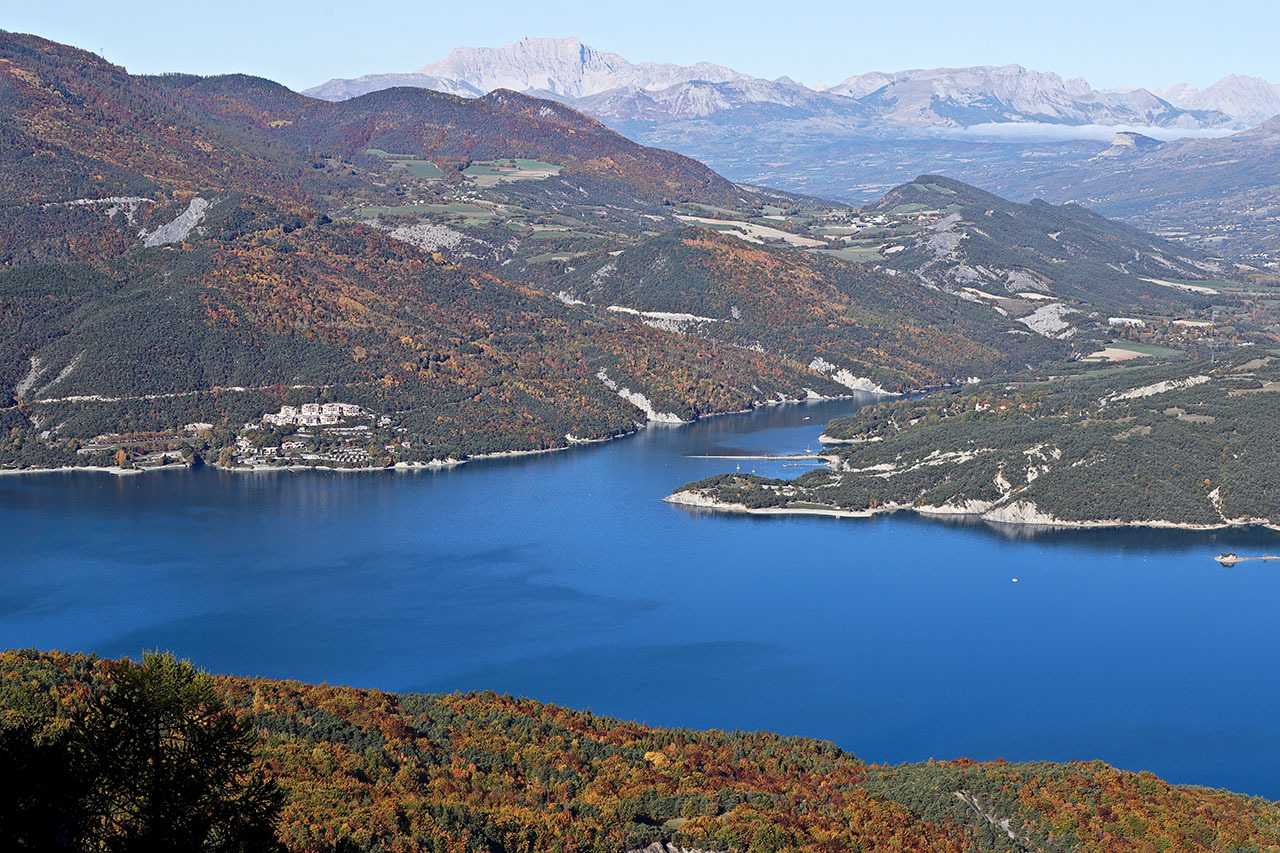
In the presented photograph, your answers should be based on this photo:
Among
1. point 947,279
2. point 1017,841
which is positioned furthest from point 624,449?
point 947,279

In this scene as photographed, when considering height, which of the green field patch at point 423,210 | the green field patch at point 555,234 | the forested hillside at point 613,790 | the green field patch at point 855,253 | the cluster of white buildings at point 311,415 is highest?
the green field patch at point 423,210

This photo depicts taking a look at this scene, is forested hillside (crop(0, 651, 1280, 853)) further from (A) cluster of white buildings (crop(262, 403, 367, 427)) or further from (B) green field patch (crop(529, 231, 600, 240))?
(B) green field patch (crop(529, 231, 600, 240))

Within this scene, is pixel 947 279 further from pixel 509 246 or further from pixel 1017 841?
pixel 1017 841

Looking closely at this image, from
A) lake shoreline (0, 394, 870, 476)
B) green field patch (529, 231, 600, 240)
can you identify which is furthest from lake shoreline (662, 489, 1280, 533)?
green field patch (529, 231, 600, 240)

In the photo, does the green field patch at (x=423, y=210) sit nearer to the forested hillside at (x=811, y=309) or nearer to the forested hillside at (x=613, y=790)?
A: the forested hillside at (x=811, y=309)

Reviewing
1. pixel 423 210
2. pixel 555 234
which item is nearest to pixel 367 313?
pixel 555 234

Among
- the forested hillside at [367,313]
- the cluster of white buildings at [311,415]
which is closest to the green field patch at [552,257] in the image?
the forested hillside at [367,313]

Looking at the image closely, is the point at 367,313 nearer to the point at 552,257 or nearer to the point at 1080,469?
the point at 552,257
